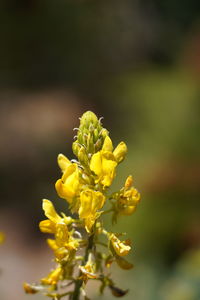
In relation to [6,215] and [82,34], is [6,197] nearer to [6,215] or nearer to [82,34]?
[6,215]

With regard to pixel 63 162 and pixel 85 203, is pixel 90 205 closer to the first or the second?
pixel 85 203

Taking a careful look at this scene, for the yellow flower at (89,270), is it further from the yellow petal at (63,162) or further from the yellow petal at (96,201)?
the yellow petal at (63,162)

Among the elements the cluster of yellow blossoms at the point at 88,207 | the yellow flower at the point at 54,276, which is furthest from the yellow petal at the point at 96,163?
the yellow flower at the point at 54,276

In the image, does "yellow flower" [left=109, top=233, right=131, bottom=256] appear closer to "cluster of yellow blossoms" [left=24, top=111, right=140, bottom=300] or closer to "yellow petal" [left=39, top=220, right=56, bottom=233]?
Result: "cluster of yellow blossoms" [left=24, top=111, right=140, bottom=300]

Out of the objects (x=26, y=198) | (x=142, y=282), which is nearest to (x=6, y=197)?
(x=26, y=198)

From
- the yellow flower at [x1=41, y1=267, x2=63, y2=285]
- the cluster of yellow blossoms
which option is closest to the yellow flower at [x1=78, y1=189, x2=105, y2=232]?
the cluster of yellow blossoms

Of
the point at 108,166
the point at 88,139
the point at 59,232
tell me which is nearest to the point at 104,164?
the point at 108,166
